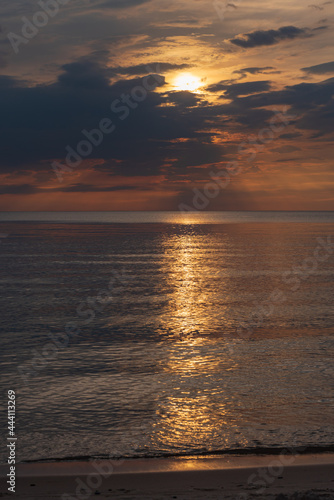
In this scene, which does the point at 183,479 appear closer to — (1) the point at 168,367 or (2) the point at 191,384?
(2) the point at 191,384

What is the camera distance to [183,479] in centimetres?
849

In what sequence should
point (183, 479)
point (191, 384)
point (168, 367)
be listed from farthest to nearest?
point (168, 367) → point (191, 384) → point (183, 479)

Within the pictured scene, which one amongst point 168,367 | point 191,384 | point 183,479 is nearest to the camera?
point 183,479

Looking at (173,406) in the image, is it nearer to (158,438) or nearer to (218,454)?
(158,438)

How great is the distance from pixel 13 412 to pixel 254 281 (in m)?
24.9

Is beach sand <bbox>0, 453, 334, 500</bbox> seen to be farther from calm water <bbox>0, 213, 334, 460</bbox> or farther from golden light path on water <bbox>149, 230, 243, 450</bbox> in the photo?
golden light path on water <bbox>149, 230, 243, 450</bbox>

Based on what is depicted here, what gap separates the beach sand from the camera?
7957 mm

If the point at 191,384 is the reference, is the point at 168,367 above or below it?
above

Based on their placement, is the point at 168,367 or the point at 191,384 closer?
the point at 191,384

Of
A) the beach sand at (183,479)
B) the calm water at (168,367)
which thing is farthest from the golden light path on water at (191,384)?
the beach sand at (183,479)

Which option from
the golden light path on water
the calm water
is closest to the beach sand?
the calm water

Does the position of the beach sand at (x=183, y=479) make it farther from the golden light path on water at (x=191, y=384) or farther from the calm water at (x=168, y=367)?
the golden light path on water at (x=191, y=384)

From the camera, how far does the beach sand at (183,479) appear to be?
26.1ft

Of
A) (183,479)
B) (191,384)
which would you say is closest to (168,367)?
(191,384)
